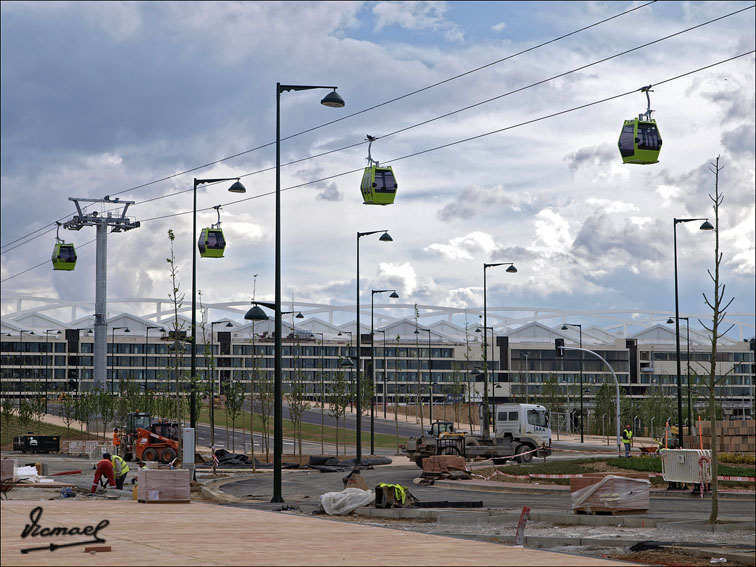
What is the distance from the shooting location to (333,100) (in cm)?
2861

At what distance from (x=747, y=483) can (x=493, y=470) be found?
11.3 metres

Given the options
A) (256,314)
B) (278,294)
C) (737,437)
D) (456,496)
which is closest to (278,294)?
(278,294)

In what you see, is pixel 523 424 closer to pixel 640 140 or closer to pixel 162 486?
pixel 640 140

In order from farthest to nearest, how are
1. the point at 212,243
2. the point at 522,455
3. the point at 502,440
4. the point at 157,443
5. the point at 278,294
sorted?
the point at 157,443 < the point at 502,440 < the point at 522,455 < the point at 212,243 < the point at 278,294

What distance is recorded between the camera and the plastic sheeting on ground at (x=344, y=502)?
23.4 meters

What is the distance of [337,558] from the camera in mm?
13820

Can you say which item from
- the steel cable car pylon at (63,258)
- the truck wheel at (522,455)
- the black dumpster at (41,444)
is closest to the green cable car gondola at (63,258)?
the steel cable car pylon at (63,258)

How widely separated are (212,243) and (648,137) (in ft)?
71.5

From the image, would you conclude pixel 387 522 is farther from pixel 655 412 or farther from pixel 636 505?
pixel 655 412

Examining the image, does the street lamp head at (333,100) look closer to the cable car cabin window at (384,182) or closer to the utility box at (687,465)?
the cable car cabin window at (384,182)

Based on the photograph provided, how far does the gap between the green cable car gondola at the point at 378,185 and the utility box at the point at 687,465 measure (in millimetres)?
11072

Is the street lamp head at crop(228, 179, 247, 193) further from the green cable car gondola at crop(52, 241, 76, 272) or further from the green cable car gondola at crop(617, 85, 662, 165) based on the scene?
the green cable car gondola at crop(52, 241, 76, 272)

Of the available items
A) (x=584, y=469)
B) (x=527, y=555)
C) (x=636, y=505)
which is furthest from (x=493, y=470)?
(x=527, y=555)

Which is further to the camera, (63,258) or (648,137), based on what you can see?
(63,258)
